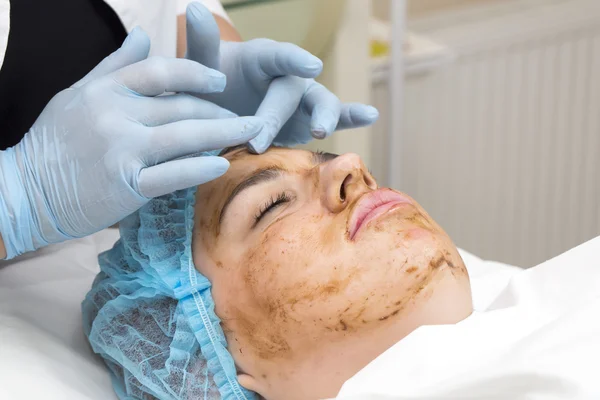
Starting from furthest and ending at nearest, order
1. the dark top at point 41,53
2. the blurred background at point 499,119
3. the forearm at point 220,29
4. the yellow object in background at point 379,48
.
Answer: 1. the blurred background at point 499,119
2. the yellow object in background at point 379,48
3. the forearm at point 220,29
4. the dark top at point 41,53

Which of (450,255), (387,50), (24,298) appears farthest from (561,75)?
(24,298)

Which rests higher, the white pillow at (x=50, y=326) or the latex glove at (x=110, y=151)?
the latex glove at (x=110, y=151)

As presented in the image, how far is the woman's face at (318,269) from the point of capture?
1007mm

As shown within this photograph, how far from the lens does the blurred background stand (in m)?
2.55

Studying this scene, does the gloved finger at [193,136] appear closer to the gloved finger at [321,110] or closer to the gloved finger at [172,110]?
the gloved finger at [172,110]

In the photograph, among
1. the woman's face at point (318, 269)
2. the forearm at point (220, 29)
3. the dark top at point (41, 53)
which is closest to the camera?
the woman's face at point (318, 269)

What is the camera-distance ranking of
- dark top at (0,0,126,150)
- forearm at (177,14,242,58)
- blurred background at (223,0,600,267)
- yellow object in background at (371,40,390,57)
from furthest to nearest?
blurred background at (223,0,600,267)
yellow object in background at (371,40,390,57)
forearm at (177,14,242,58)
dark top at (0,0,126,150)

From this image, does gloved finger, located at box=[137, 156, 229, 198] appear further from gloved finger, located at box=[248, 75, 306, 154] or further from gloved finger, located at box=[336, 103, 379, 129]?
gloved finger, located at box=[336, 103, 379, 129]

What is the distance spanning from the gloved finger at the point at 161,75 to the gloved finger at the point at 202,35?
10 centimetres

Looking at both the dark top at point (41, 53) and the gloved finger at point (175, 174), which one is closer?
the gloved finger at point (175, 174)

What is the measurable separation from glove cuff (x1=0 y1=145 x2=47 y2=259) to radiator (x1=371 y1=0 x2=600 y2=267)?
157cm

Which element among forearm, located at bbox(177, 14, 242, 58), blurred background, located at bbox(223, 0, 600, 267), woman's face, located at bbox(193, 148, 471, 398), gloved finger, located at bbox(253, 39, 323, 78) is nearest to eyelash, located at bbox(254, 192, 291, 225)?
woman's face, located at bbox(193, 148, 471, 398)

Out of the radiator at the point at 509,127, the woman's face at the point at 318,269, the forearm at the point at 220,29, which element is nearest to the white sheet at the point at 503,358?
the woman's face at the point at 318,269

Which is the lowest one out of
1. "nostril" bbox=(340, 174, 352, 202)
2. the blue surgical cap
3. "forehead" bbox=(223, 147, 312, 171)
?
the blue surgical cap
